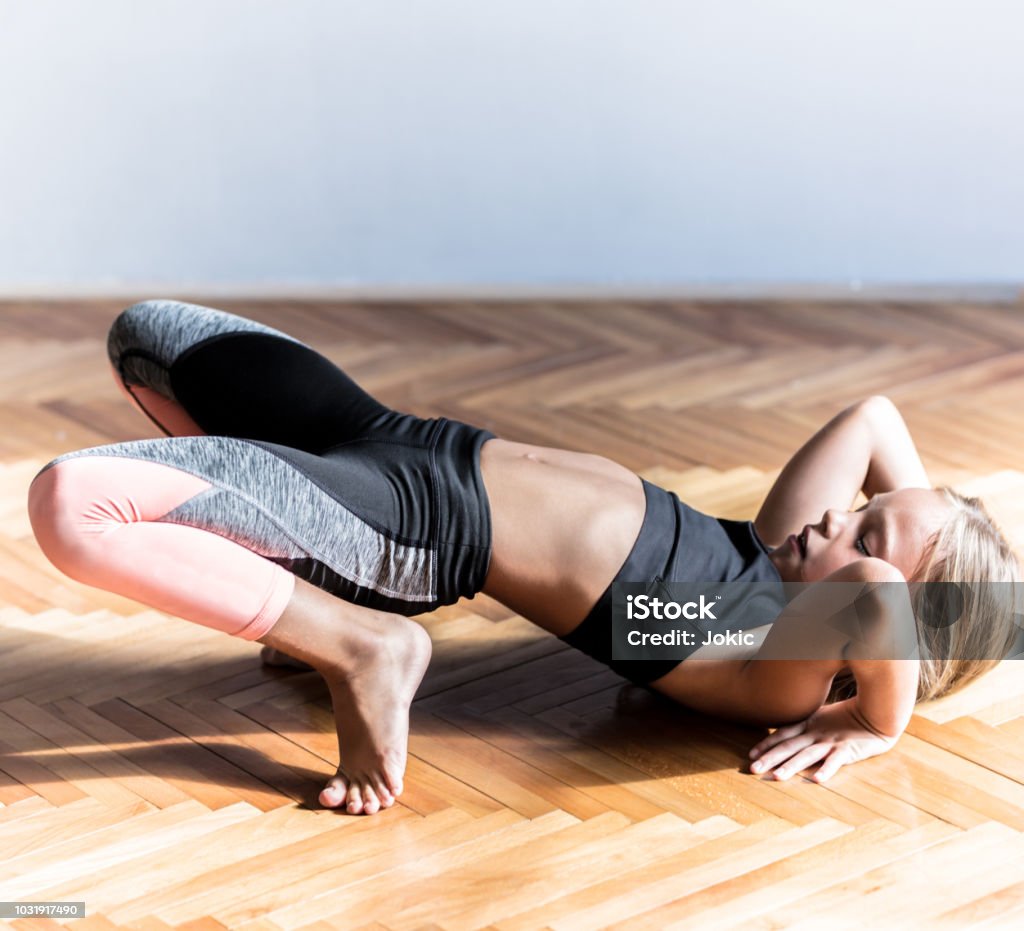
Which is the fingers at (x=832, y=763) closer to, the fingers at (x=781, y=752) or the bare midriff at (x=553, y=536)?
the fingers at (x=781, y=752)

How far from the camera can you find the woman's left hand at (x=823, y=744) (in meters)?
1.64

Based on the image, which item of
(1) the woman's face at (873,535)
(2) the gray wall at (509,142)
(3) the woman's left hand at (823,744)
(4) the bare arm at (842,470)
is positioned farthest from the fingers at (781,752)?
(2) the gray wall at (509,142)

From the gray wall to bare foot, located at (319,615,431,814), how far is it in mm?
1922

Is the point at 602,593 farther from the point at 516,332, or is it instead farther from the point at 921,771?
the point at 516,332

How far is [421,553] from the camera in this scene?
1664mm

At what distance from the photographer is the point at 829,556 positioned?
173 cm

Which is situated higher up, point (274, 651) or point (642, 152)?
point (642, 152)

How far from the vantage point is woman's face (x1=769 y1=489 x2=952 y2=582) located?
66.8 inches

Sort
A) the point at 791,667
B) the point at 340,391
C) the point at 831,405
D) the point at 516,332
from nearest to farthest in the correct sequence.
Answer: the point at 791,667, the point at 340,391, the point at 831,405, the point at 516,332

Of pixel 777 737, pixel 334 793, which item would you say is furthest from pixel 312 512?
pixel 777 737

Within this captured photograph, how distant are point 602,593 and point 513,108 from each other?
6.26ft

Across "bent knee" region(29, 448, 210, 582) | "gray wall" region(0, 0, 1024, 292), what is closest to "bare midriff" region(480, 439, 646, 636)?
"bent knee" region(29, 448, 210, 582)

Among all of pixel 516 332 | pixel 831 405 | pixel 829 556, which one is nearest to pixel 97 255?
pixel 516 332

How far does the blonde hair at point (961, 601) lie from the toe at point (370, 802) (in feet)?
1.77
